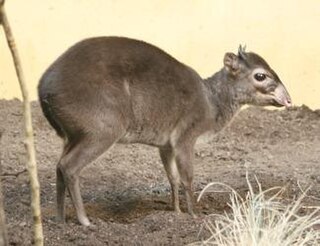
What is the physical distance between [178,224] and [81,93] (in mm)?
1102

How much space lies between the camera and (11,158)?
8594mm

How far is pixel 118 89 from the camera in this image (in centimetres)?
653

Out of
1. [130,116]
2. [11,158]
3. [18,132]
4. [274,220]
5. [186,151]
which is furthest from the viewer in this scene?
[18,132]

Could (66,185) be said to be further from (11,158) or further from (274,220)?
(11,158)

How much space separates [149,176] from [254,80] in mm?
1472

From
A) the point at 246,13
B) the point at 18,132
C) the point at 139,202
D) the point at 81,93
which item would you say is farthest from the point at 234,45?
the point at 81,93

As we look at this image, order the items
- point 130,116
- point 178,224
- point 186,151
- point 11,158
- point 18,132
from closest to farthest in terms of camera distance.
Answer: point 178,224 → point 130,116 → point 186,151 → point 11,158 → point 18,132

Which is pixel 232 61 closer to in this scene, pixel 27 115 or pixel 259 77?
pixel 259 77

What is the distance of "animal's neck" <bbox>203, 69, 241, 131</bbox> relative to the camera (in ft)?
24.5

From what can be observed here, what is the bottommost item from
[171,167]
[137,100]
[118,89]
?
[171,167]

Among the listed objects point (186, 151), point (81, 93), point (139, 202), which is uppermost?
point (81, 93)

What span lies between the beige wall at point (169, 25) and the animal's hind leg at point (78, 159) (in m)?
3.53

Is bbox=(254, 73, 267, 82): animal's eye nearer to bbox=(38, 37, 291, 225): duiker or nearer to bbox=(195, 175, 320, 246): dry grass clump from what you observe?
bbox=(38, 37, 291, 225): duiker

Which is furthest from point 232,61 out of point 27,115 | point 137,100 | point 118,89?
point 27,115
